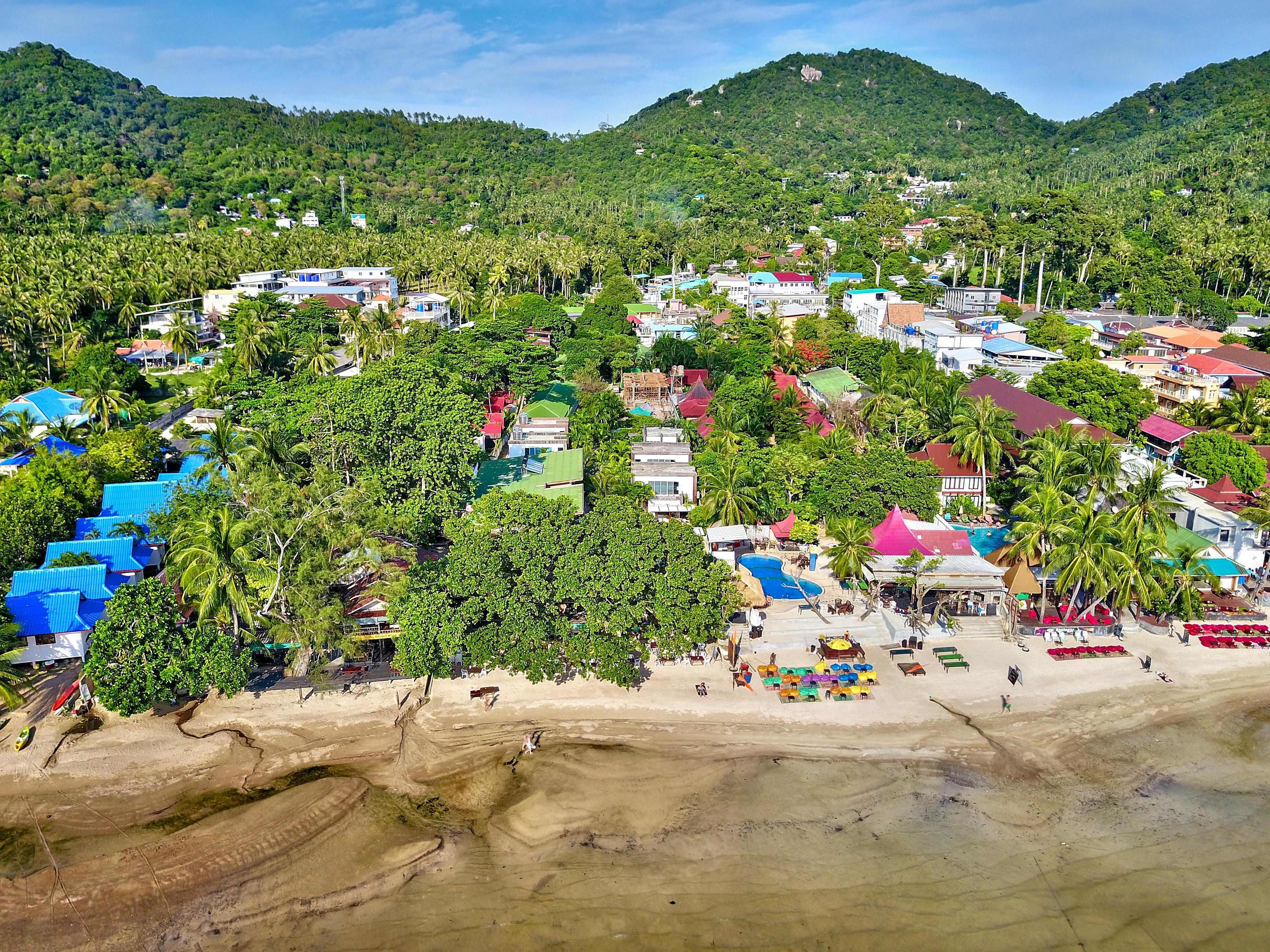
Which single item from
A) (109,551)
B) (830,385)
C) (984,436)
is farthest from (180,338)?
(984,436)

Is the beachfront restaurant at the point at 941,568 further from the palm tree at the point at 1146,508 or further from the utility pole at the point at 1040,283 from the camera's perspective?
the utility pole at the point at 1040,283

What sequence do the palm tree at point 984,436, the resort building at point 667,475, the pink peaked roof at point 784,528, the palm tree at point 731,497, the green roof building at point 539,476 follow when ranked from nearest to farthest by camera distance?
1. the pink peaked roof at point 784,528
2. the palm tree at point 731,497
3. the green roof building at point 539,476
4. the resort building at point 667,475
5. the palm tree at point 984,436

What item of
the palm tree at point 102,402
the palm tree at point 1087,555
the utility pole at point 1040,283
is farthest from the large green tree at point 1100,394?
the palm tree at point 102,402

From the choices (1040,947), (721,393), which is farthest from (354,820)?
(721,393)

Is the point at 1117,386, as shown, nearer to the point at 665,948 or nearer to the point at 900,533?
the point at 900,533

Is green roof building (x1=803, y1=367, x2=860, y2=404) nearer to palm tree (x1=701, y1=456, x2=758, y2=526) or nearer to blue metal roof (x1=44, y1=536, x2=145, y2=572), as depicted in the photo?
palm tree (x1=701, y1=456, x2=758, y2=526)

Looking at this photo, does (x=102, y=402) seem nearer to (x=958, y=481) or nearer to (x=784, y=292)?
(x=958, y=481)

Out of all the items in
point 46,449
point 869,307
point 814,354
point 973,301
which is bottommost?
point 46,449
